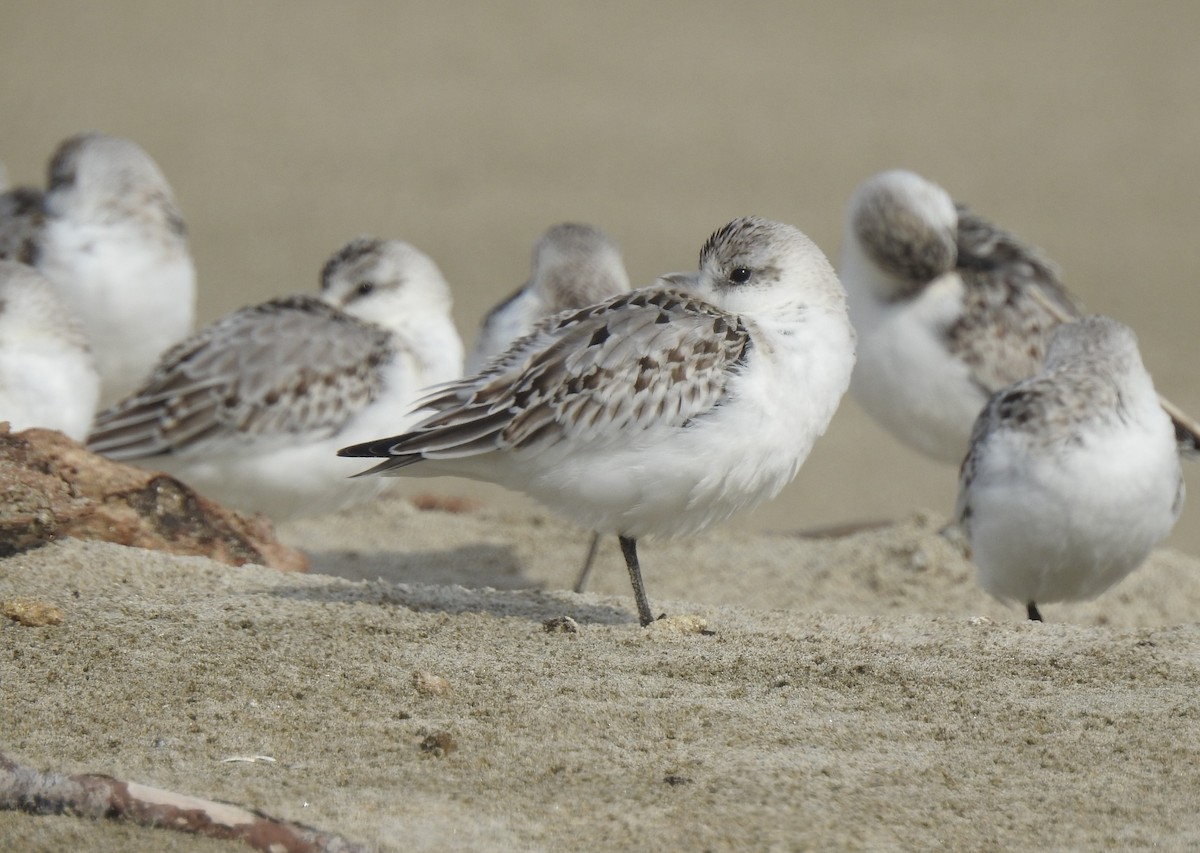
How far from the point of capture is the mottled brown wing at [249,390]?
6.62 metres

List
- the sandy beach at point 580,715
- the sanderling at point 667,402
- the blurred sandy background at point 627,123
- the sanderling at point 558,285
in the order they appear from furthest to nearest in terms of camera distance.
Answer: the blurred sandy background at point 627,123 → the sanderling at point 558,285 → the sanderling at point 667,402 → the sandy beach at point 580,715

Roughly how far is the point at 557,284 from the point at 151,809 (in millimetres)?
4659

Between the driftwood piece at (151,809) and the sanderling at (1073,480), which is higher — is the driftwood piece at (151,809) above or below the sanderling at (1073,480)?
below

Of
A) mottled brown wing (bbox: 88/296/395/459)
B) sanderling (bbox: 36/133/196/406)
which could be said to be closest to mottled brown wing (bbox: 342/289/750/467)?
mottled brown wing (bbox: 88/296/395/459)

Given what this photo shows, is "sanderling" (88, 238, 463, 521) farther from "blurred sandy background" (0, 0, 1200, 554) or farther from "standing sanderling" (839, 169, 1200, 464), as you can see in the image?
"blurred sandy background" (0, 0, 1200, 554)

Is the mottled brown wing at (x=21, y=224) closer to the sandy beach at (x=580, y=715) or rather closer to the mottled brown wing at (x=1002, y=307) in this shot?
the sandy beach at (x=580, y=715)

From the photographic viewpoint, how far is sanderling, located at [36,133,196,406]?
8.46 m

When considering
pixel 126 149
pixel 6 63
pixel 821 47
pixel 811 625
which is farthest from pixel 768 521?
pixel 6 63

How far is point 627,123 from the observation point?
15.0m

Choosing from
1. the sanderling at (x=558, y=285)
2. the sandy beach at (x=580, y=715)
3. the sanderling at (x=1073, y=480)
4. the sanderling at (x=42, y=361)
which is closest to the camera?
the sandy beach at (x=580, y=715)

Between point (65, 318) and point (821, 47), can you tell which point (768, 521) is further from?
point (821, 47)

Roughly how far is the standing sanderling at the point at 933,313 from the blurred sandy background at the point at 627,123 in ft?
7.91

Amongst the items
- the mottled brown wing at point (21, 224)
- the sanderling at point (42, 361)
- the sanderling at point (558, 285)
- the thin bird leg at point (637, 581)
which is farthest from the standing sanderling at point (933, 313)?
the mottled brown wing at point (21, 224)

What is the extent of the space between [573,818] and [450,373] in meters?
4.39
